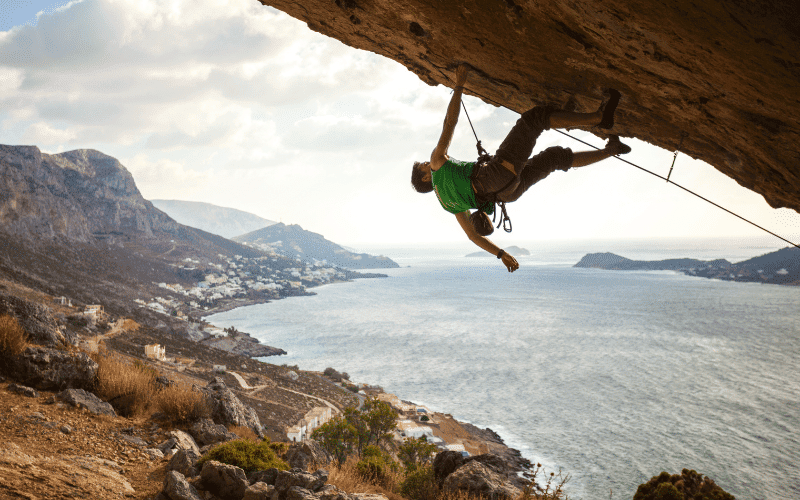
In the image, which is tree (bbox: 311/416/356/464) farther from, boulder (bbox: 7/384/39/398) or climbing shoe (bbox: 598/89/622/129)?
climbing shoe (bbox: 598/89/622/129)

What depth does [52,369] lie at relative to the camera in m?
6.89

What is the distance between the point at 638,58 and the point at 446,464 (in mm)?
8848

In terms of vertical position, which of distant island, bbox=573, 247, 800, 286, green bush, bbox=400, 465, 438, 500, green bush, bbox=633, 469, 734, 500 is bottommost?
green bush, bbox=400, 465, 438, 500

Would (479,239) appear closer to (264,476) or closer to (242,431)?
(264,476)

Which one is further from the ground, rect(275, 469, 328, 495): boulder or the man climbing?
the man climbing

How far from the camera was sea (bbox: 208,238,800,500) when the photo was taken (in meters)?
28.1

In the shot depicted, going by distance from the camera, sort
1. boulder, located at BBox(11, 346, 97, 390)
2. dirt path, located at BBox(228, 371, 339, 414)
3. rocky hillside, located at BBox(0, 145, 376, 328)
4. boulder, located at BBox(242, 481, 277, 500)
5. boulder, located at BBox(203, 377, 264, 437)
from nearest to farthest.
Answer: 1. boulder, located at BBox(242, 481, 277, 500)
2. boulder, located at BBox(11, 346, 97, 390)
3. boulder, located at BBox(203, 377, 264, 437)
4. dirt path, located at BBox(228, 371, 339, 414)
5. rocky hillside, located at BBox(0, 145, 376, 328)

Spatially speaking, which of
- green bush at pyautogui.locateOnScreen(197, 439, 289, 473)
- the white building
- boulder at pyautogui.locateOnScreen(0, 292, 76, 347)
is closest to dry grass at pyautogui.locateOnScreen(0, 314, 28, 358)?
boulder at pyautogui.locateOnScreen(0, 292, 76, 347)

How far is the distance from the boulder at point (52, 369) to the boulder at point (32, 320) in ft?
6.34

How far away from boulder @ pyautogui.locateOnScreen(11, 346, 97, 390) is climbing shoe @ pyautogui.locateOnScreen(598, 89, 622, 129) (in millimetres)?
8977

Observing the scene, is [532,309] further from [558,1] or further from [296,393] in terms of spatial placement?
[558,1]

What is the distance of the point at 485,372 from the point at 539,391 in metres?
7.27

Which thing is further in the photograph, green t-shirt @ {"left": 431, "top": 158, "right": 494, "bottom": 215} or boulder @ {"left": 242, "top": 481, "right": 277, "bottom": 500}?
boulder @ {"left": 242, "top": 481, "right": 277, "bottom": 500}

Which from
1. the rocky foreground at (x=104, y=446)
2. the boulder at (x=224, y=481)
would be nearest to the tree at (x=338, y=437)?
the rocky foreground at (x=104, y=446)
